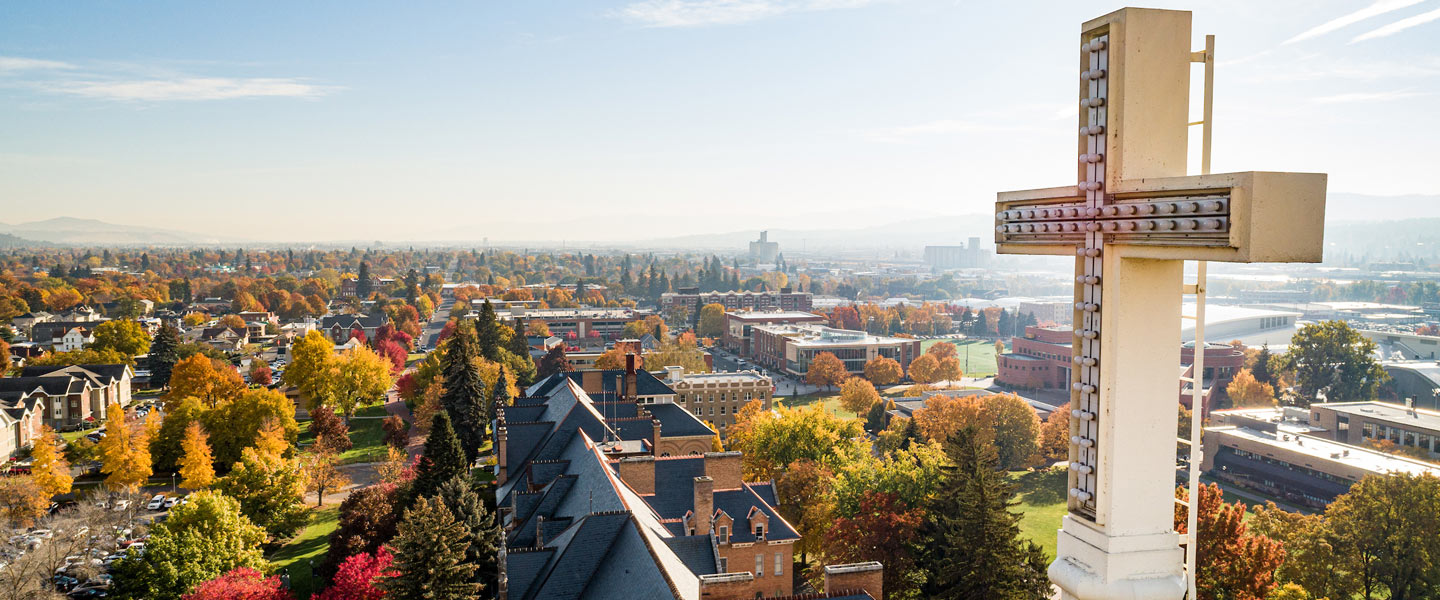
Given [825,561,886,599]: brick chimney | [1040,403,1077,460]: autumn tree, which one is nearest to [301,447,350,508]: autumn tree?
[825,561,886,599]: brick chimney

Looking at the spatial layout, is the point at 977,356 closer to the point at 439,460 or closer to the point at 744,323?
the point at 744,323

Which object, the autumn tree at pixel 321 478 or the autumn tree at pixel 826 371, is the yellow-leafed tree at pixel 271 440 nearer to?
the autumn tree at pixel 321 478

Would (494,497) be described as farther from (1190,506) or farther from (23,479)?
(1190,506)

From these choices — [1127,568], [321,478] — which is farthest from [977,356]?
[1127,568]

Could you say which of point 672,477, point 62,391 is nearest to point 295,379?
→ point 62,391

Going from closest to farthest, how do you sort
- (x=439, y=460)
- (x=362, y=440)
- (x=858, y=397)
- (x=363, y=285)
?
(x=439, y=460) < (x=362, y=440) < (x=858, y=397) < (x=363, y=285)
